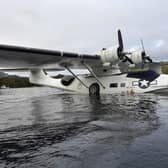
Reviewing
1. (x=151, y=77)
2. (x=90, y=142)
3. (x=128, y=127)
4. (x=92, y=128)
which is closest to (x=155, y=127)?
(x=128, y=127)

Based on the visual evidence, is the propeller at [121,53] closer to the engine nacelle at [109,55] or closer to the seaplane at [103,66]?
the seaplane at [103,66]

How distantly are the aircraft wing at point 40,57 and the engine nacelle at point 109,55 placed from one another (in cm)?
39

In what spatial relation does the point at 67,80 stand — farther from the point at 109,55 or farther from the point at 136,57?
the point at 136,57

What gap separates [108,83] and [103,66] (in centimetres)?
166

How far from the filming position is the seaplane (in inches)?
A: 587

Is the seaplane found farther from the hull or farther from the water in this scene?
the water

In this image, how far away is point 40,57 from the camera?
1529cm

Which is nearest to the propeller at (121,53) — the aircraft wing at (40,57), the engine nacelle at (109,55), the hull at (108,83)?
the engine nacelle at (109,55)

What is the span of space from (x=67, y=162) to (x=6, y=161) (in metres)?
0.93

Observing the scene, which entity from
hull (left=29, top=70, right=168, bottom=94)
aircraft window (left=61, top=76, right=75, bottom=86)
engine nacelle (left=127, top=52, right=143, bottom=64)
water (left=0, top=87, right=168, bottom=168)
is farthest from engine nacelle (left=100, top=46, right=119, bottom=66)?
water (left=0, top=87, right=168, bottom=168)

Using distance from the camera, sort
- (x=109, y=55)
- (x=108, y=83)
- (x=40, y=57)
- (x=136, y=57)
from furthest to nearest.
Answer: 1. (x=108, y=83)
2. (x=136, y=57)
3. (x=109, y=55)
4. (x=40, y=57)

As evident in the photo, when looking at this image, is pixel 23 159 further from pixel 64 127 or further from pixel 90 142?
pixel 64 127

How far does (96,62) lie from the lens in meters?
17.5

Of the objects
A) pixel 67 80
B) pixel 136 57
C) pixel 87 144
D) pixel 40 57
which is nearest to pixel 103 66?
pixel 136 57
